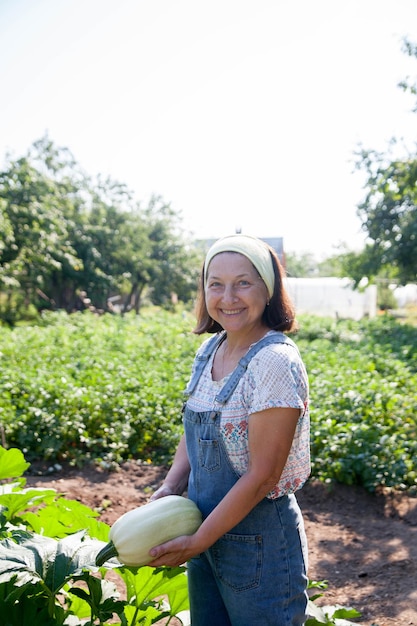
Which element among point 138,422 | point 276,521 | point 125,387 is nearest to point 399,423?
point 138,422

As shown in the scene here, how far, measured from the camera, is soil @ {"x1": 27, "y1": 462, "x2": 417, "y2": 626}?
124 inches

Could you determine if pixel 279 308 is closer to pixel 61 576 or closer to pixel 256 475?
pixel 256 475

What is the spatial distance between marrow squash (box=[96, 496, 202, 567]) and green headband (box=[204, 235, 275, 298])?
0.63m

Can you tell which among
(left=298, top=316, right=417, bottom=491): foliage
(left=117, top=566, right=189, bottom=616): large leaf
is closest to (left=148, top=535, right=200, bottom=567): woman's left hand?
(left=117, top=566, right=189, bottom=616): large leaf

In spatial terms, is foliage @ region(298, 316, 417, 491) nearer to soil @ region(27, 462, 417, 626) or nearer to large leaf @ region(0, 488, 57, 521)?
soil @ region(27, 462, 417, 626)

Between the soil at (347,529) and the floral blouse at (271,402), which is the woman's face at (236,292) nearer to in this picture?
the floral blouse at (271,402)

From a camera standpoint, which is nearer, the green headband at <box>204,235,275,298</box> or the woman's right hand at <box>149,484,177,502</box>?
the green headband at <box>204,235,275,298</box>

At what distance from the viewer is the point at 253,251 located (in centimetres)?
176

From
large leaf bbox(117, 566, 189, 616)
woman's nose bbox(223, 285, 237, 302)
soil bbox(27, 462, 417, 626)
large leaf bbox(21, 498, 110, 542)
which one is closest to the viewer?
woman's nose bbox(223, 285, 237, 302)

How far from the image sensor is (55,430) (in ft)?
17.3

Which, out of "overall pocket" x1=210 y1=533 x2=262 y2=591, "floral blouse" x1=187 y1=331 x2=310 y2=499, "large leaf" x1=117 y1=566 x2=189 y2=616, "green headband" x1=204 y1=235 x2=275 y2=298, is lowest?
"large leaf" x1=117 y1=566 x2=189 y2=616

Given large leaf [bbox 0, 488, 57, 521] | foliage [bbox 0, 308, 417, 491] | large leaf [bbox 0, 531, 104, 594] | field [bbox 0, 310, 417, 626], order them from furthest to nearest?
1. foliage [bbox 0, 308, 417, 491]
2. field [bbox 0, 310, 417, 626]
3. large leaf [bbox 0, 488, 57, 521]
4. large leaf [bbox 0, 531, 104, 594]

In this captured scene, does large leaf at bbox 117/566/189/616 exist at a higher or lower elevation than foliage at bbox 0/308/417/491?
higher

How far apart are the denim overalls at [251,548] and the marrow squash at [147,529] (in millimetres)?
90
